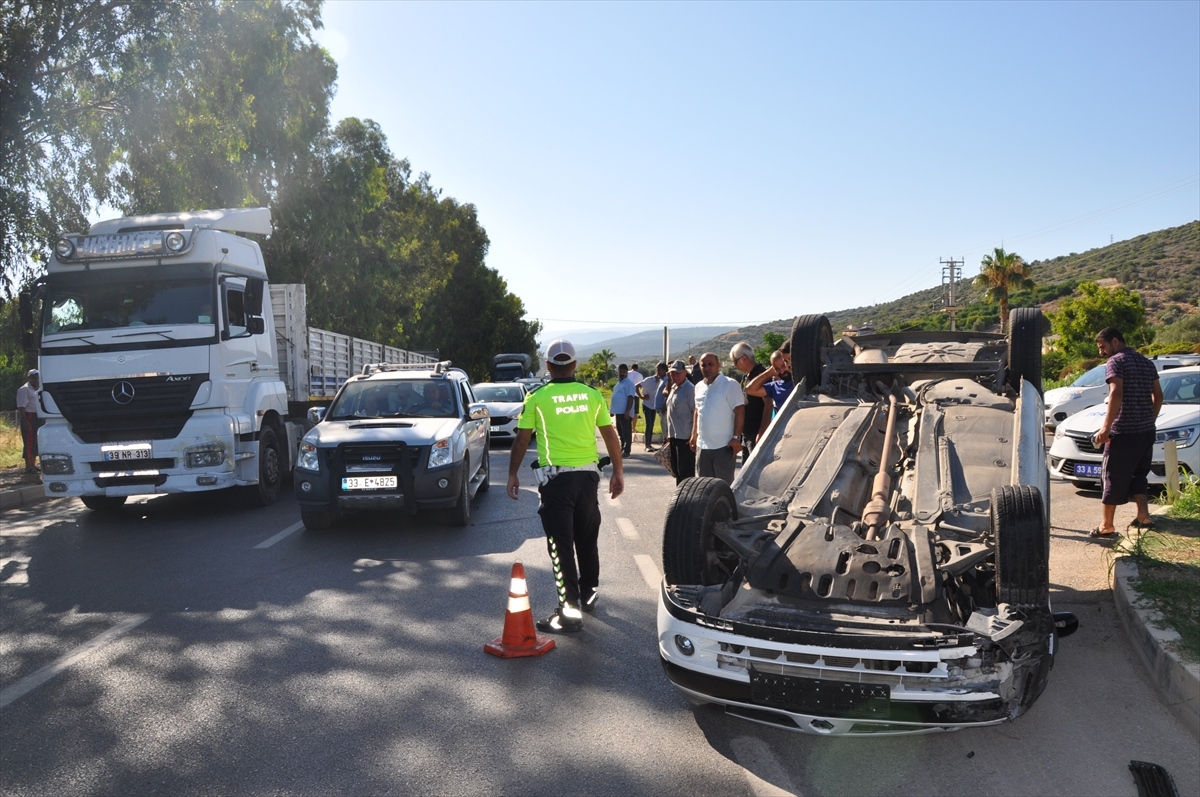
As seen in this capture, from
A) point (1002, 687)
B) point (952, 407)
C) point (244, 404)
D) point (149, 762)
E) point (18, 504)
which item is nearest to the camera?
point (1002, 687)

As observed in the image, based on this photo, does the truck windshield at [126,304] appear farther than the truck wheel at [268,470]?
No

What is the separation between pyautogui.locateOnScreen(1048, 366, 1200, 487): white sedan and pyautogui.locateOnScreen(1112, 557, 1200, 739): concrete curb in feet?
15.8

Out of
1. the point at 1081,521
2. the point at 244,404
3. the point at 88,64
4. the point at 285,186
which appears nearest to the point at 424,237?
the point at 285,186

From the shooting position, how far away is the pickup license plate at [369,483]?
906 centimetres

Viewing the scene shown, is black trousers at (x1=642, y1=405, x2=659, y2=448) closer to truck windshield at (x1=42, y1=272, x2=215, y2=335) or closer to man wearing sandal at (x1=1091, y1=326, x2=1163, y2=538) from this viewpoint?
truck windshield at (x1=42, y1=272, x2=215, y2=335)

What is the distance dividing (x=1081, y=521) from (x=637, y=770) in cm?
714

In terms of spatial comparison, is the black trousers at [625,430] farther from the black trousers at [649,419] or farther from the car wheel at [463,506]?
the car wheel at [463,506]

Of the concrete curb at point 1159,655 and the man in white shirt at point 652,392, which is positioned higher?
the man in white shirt at point 652,392

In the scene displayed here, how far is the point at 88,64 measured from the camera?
14.3 m

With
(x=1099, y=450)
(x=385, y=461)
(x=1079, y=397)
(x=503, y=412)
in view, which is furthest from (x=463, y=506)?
(x=1079, y=397)

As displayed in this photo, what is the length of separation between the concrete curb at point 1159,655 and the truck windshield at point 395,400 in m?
6.93

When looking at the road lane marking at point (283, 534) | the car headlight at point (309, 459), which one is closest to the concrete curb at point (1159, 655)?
the car headlight at point (309, 459)

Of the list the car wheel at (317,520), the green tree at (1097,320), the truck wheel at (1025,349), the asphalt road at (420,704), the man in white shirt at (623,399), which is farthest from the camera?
the green tree at (1097,320)

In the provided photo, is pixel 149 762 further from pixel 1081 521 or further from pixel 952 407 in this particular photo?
pixel 1081 521
